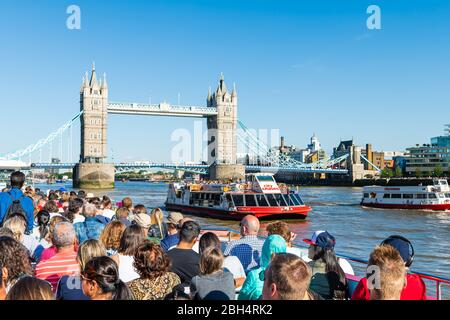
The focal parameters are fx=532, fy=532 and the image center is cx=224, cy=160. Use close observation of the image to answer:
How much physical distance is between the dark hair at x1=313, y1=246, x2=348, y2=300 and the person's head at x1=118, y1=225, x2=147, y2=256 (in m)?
1.47

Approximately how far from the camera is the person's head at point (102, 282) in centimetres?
305

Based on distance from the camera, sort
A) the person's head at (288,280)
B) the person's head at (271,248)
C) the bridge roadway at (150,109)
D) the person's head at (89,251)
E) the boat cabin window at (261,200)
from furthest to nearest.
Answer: the bridge roadway at (150,109), the boat cabin window at (261,200), the person's head at (271,248), the person's head at (89,251), the person's head at (288,280)

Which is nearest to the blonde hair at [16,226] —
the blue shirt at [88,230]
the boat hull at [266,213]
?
the blue shirt at [88,230]

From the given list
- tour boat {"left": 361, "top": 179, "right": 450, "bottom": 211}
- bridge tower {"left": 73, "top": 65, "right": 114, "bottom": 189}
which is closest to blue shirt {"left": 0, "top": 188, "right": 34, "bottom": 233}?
tour boat {"left": 361, "top": 179, "right": 450, "bottom": 211}

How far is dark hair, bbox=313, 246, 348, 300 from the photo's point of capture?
4062 millimetres

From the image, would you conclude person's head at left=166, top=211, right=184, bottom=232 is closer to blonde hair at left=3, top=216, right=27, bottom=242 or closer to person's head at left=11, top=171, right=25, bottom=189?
blonde hair at left=3, top=216, right=27, bottom=242

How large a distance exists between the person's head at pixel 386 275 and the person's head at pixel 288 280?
0.56m

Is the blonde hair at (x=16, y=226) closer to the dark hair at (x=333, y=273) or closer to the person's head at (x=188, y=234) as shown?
the person's head at (x=188, y=234)

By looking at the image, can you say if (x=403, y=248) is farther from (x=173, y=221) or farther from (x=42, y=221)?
(x=42, y=221)

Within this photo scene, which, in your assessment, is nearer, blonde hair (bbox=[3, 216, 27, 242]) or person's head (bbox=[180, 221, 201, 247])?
person's head (bbox=[180, 221, 201, 247])

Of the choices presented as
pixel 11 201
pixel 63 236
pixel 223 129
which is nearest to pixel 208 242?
pixel 63 236

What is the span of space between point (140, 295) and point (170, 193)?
3097 cm
